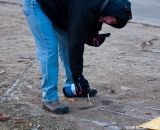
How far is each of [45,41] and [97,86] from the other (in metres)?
1.36

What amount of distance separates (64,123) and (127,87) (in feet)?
4.98

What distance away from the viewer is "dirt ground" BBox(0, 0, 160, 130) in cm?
548

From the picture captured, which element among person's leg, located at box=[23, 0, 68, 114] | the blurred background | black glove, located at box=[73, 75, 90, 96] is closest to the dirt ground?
black glove, located at box=[73, 75, 90, 96]

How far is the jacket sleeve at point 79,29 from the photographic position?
503 centimetres

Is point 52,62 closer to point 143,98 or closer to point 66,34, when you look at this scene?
point 66,34

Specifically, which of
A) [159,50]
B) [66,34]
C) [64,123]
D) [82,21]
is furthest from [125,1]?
[159,50]

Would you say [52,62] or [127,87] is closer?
[52,62]

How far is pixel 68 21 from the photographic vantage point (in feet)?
17.4

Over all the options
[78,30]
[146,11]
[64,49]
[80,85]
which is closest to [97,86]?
[64,49]

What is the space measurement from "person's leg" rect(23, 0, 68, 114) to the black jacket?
10cm

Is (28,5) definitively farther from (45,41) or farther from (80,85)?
(80,85)

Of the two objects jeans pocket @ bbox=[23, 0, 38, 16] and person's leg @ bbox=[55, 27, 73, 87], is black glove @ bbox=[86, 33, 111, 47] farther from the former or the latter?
jeans pocket @ bbox=[23, 0, 38, 16]

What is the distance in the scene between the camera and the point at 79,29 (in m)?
5.09

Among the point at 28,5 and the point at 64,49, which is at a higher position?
the point at 28,5
